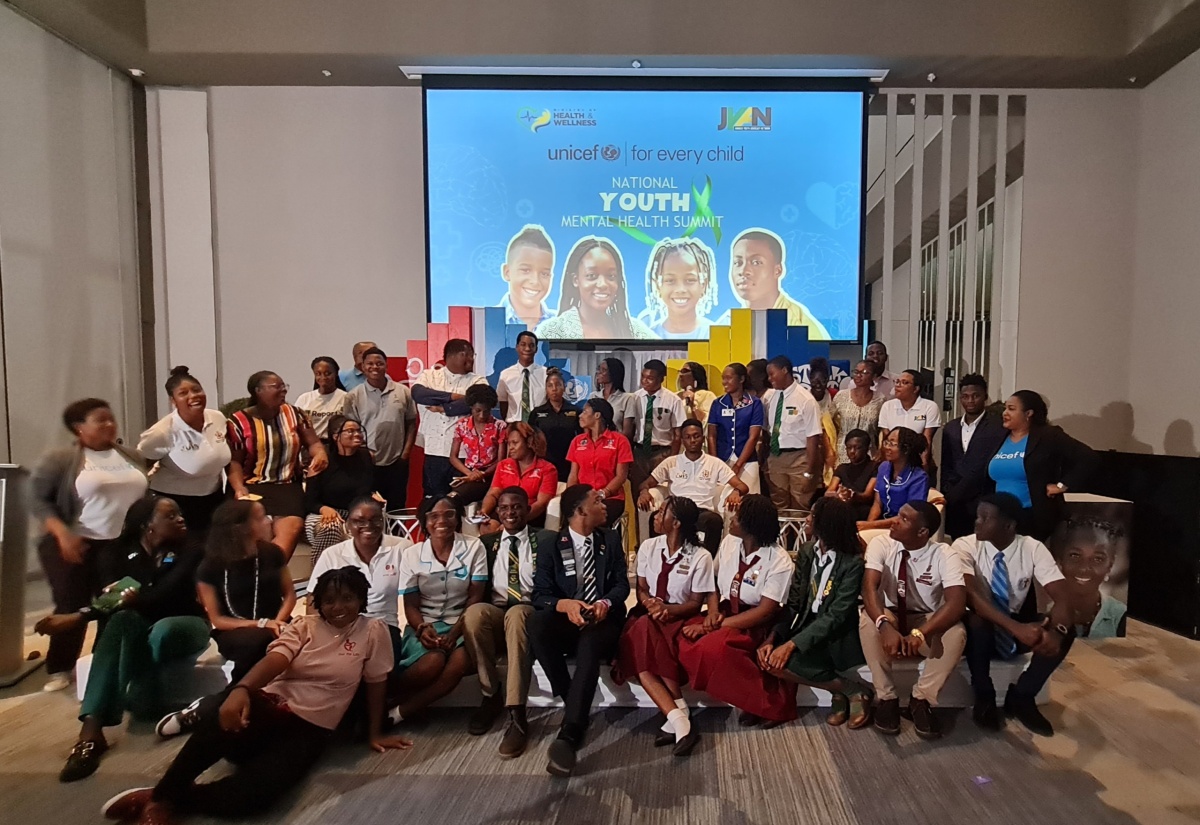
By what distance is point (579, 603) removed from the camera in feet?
9.20

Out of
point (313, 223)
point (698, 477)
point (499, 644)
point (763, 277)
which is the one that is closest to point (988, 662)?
point (698, 477)

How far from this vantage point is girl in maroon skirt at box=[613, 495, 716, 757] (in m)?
2.78

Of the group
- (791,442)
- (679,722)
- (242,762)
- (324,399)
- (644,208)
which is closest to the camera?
(242,762)

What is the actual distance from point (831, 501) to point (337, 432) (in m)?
2.61

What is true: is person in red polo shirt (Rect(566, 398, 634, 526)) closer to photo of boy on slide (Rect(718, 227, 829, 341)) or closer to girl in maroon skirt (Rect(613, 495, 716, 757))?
girl in maroon skirt (Rect(613, 495, 716, 757))

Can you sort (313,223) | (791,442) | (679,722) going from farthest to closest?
1. (313,223)
2. (791,442)
3. (679,722)

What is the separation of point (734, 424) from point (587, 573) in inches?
76.2

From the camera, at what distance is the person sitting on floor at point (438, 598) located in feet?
9.21

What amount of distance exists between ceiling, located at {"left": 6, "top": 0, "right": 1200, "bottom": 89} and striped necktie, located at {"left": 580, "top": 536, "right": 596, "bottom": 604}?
162 inches

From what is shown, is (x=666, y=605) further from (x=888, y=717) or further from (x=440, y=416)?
(x=440, y=416)

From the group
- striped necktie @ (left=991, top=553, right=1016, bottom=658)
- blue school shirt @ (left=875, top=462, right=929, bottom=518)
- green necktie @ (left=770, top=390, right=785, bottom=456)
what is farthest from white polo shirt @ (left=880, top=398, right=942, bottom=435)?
striped necktie @ (left=991, top=553, right=1016, bottom=658)

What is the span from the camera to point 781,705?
282 centimetres

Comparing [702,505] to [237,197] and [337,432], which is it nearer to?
[337,432]

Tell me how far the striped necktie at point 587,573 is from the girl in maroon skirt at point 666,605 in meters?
0.21
